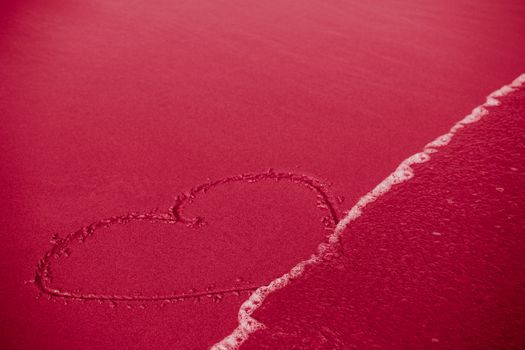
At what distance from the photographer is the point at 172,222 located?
2.50m

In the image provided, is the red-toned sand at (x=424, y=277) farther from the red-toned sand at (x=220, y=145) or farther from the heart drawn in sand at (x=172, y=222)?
the heart drawn in sand at (x=172, y=222)

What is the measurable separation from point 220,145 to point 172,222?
2.69ft

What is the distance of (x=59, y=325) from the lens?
1992 millimetres

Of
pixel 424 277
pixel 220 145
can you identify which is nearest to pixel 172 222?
pixel 220 145

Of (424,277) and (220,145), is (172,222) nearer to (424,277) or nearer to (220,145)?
(220,145)

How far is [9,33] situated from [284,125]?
3.43 m

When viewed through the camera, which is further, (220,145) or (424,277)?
(220,145)

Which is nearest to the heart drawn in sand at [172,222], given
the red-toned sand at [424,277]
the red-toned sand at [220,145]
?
the red-toned sand at [220,145]

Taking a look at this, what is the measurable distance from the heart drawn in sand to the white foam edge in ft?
0.25

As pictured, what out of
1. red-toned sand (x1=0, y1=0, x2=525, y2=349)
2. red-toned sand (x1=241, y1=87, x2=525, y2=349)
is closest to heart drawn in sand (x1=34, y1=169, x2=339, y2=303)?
red-toned sand (x1=0, y1=0, x2=525, y2=349)

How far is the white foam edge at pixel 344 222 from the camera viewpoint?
1978 mm

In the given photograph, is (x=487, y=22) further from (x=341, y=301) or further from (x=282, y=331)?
(x=282, y=331)

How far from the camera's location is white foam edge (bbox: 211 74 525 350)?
1978 mm

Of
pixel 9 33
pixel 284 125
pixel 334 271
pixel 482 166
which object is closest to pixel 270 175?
pixel 284 125
